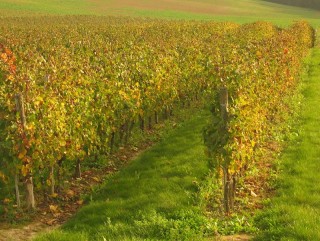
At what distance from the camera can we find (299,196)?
8805 mm

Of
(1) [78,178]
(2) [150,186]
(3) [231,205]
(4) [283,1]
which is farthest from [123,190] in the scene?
(4) [283,1]

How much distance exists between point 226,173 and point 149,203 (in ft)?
5.66

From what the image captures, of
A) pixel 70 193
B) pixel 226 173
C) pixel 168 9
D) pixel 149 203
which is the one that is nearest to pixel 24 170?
pixel 70 193

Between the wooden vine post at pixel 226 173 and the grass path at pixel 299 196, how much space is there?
2.22ft

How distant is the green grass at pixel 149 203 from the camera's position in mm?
7598

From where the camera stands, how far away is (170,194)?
8.96 metres

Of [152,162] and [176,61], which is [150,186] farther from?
[176,61]

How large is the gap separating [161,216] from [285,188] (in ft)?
10.1

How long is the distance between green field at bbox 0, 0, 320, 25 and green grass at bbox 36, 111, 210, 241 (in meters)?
61.0

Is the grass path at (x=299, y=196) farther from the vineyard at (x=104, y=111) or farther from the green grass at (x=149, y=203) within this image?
the green grass at (x=149, y=203)

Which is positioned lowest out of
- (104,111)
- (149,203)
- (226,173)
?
(149,203)

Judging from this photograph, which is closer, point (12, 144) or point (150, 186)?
point (12, 144)

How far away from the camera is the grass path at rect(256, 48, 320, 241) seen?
7340mm

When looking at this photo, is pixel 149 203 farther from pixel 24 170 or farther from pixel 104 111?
pixel 104 111
